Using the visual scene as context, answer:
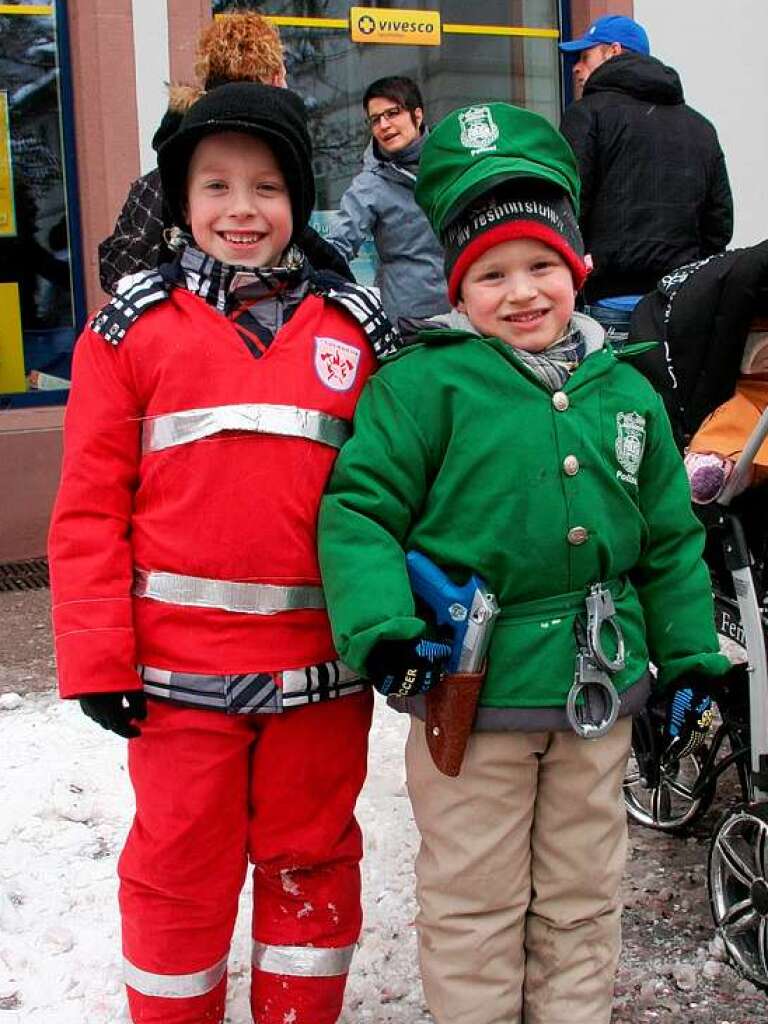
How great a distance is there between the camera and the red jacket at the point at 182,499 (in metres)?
2.36

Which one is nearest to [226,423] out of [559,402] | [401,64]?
[559,402]

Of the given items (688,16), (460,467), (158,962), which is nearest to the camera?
(460,467)

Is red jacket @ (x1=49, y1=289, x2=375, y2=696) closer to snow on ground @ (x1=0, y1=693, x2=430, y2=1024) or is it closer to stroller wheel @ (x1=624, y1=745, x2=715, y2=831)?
snow on ground @ (x1=0, y1=693, x2=430, y2=1024)

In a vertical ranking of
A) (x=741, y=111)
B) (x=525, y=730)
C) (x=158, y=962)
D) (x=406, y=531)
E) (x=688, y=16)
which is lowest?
(x=158, y=962)

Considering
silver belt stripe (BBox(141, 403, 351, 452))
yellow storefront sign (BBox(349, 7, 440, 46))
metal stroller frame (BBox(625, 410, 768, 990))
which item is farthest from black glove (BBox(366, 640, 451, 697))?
yellow storefront sign (BBox(349, 7, 440, 46))

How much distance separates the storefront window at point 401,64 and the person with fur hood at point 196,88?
2574 mm

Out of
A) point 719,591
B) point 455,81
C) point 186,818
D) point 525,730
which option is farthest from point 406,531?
point 455,81

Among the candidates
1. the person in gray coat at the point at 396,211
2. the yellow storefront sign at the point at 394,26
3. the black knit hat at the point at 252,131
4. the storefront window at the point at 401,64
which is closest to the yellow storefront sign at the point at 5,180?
the storefront window at the point at 401,64

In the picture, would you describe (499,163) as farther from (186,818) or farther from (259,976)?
(259,976)

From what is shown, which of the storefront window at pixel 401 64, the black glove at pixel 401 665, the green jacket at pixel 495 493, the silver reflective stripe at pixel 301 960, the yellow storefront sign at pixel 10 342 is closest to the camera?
the black glove at pixel 401 665

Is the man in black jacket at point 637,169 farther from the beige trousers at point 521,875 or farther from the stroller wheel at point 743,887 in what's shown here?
the beige trousers at point 521,875

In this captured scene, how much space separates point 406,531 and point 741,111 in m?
5.74

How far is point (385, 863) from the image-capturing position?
Answer: 3533mm

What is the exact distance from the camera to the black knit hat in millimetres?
2359
